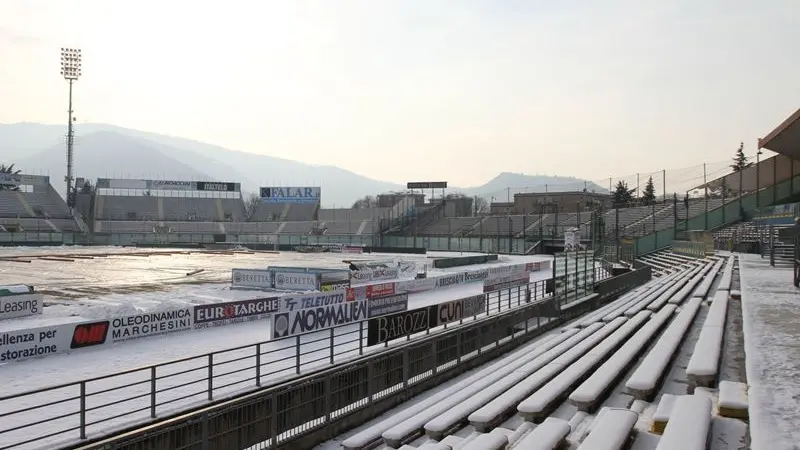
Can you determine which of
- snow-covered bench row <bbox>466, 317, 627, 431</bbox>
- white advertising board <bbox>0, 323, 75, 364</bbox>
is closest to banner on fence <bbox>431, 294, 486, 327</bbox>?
snow-covered bench row <bbox>466, 317, 627, 431</bbox>

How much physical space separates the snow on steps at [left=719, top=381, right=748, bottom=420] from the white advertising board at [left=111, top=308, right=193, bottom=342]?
16.9 m

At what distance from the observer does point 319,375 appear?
11359 millimetres

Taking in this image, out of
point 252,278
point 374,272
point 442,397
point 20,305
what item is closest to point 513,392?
point 442,397

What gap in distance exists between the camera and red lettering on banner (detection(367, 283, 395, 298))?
27.1 metres

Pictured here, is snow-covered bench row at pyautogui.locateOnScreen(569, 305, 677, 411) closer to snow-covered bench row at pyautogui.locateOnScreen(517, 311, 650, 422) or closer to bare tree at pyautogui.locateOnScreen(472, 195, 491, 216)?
snow-covered bench row at pyautogui.locateOnScreen(517, 311, 650, 422)

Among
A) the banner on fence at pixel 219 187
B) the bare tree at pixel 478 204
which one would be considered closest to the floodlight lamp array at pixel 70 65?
the banner on fence at pixel 219 187

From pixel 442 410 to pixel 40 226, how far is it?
102m

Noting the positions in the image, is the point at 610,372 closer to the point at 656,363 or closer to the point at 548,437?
the point at 656,363

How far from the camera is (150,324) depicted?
1911 centimetres

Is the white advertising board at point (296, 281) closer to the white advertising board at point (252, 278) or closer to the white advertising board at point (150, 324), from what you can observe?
the white advertising board at point (252, 278)

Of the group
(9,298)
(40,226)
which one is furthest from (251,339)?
(40,226)

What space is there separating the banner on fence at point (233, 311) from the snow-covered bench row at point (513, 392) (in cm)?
1405

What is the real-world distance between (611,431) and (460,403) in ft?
12.0

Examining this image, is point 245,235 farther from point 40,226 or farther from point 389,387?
point 389,387
